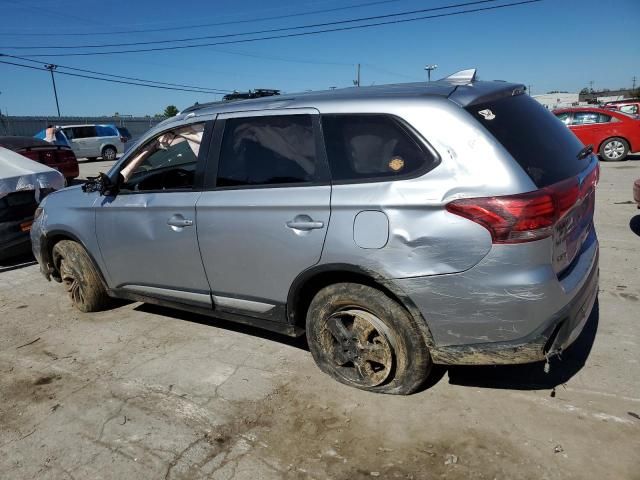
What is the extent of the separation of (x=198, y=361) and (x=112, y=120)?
1687 inches

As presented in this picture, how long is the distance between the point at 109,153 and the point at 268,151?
24883mm

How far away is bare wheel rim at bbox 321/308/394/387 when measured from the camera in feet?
9.42

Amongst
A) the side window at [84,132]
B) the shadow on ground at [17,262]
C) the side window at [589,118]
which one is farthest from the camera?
the side window at [84,132]

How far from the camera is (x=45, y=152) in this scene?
37.4 ft

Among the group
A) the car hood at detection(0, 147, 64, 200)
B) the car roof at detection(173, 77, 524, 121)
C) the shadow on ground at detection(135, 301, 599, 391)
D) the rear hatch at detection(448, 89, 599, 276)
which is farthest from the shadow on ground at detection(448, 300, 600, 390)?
the car hood at detection(0, 147, 64, 200)

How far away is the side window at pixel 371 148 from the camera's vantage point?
8.53 feet

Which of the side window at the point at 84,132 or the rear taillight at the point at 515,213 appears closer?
the rear taillight at the point at 515,213

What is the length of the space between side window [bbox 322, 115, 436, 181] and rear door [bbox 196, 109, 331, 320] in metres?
0.10

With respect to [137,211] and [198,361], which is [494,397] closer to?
[198,361]

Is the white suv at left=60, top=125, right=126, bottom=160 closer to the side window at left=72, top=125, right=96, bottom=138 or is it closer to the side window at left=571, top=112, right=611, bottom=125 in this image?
the side window at left=72, top=125, right=96, bottom=138

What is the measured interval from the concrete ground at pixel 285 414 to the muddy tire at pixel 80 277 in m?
0.54

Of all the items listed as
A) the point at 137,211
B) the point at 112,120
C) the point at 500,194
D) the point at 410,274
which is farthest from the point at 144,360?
the point at 112,120

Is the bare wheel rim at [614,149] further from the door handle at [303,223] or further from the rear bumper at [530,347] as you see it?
the door handle at [303,223]

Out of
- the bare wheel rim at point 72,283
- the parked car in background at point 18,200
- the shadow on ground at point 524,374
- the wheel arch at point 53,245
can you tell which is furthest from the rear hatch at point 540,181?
the parked car in background at point 18,200
